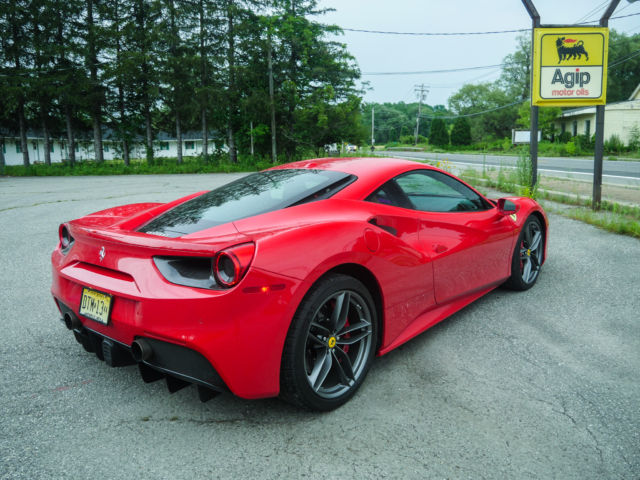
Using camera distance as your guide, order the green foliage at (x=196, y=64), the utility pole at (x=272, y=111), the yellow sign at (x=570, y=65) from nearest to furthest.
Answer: the yellow sign at (x=570, y=65), the utility pole at (x=272, y=111), the green foliage at (x=196, y=64)

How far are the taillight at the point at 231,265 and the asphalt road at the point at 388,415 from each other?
768mm

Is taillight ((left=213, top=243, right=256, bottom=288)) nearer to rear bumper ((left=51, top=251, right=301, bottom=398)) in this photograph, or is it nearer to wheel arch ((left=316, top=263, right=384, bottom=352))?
rear bumper ((left=51, top=251, right=301, bottom=398))

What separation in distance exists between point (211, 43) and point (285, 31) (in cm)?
488

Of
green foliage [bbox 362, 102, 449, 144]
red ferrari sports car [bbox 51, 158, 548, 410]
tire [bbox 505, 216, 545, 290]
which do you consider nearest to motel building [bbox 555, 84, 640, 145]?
tire [bbox 505, 216, 545, 290]

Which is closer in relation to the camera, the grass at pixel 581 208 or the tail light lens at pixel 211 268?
the tail light lens at pixel 211 268

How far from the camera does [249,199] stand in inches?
110

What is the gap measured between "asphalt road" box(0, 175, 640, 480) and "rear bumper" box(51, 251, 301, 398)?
1.02ft

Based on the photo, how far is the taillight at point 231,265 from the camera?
1.95 metres

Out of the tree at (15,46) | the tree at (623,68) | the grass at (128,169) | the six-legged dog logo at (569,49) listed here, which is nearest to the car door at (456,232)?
the six-legged dog logo at (569,49)

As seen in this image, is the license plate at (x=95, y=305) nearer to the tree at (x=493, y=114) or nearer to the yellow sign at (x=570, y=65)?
the yellow sign at (x=570, y=65)

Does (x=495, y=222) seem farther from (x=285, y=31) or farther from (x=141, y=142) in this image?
(x=141, y=142)

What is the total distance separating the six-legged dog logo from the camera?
8219 millimetres

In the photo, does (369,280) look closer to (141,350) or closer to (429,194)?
(429,194)

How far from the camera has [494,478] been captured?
1.89 m
